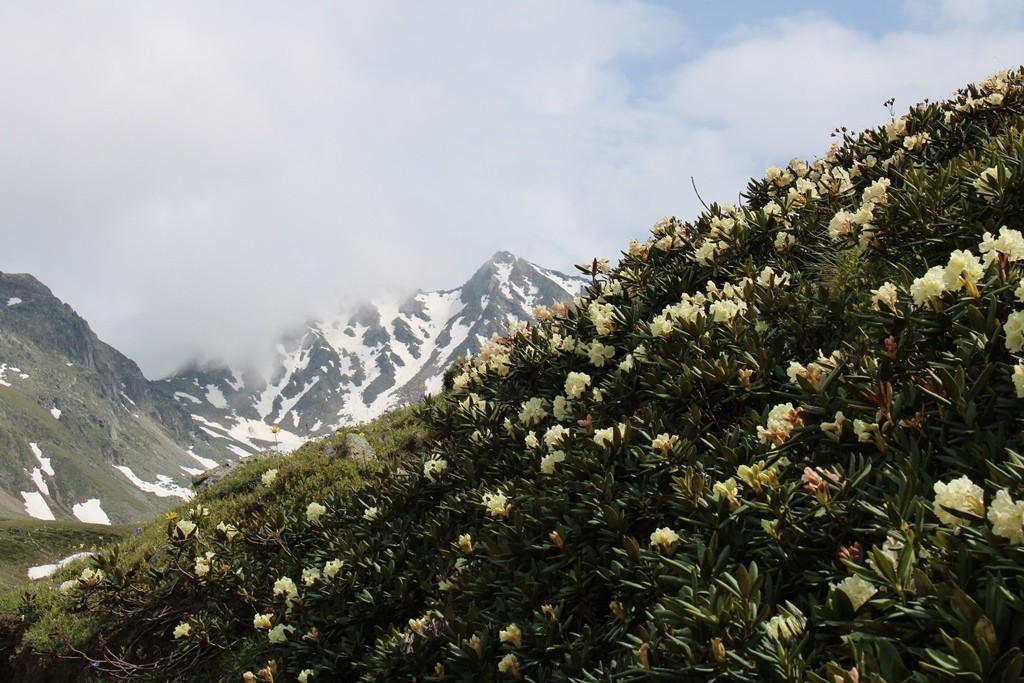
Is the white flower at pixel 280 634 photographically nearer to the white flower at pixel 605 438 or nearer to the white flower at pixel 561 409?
the white flower at pixel 561 409

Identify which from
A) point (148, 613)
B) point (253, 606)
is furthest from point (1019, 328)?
point (148, 613)

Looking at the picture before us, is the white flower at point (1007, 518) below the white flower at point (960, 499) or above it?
below

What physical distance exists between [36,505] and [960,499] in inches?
8023

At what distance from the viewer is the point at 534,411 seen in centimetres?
610

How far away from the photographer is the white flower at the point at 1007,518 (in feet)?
7.78

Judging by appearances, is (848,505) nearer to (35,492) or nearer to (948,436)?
(948,436)

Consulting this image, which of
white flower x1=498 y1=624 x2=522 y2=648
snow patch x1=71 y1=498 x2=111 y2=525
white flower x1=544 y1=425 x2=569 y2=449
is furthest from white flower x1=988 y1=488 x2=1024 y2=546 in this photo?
snow patch x1=71 y1=498 x2=111 y2=525

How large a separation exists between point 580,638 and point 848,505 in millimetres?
1695

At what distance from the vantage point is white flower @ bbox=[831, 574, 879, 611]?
2.71 m

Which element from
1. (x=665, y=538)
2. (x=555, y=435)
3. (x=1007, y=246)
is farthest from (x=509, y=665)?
(x=1007, y=246)

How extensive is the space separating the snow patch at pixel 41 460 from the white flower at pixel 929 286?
737ft

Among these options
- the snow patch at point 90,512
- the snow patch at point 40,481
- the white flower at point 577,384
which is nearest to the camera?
the white flower at point 577,384

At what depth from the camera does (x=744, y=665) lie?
2838mm

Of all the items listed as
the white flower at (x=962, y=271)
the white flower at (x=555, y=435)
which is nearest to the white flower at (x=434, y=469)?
the white flower at (x=555, y=435)
